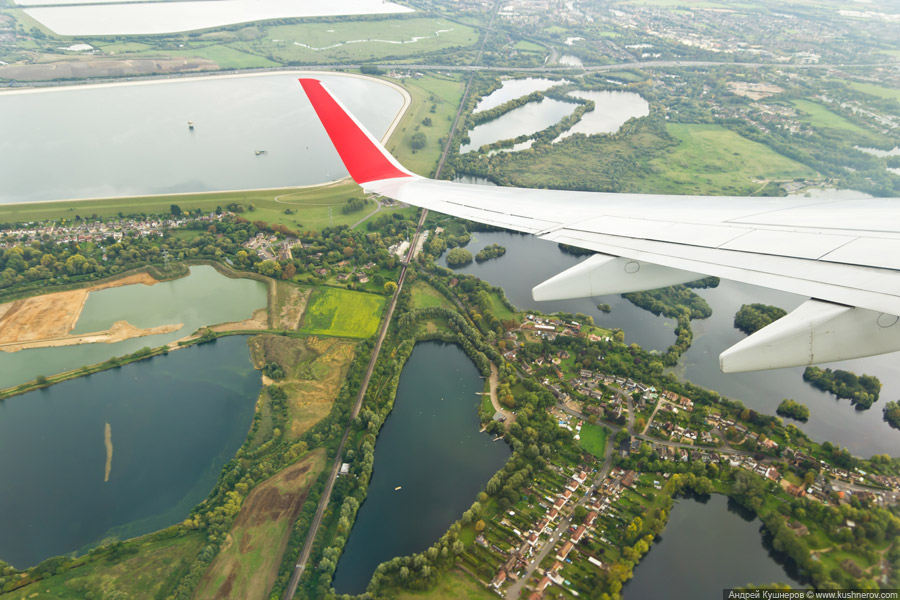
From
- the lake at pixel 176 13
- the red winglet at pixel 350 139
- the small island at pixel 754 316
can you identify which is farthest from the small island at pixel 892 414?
the lake at pixel 176 13

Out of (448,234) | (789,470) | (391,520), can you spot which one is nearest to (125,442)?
(391,520)

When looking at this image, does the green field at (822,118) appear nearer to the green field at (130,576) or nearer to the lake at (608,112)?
the lake at (608,112)

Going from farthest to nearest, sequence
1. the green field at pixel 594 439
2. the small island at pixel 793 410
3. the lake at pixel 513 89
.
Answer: the lake at pixel 513 89
the small island at pixel 793 410
the green field at pixel 594 439

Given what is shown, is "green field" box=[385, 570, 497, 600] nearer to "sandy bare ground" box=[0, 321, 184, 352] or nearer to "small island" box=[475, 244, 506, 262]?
"sandy bare ground" box=[0, 321, 184, 352]

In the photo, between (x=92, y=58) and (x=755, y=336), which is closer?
(x=755, y=336)

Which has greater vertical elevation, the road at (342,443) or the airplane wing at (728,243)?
the airplane wing at (728,243)

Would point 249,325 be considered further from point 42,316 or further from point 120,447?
point 42,316

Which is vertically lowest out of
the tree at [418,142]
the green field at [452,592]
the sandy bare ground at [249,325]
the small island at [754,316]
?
the green field at [452,592]

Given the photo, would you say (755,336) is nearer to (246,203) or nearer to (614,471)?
(614,471)
